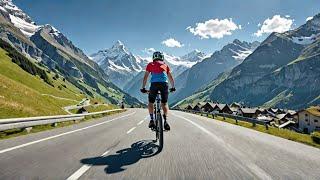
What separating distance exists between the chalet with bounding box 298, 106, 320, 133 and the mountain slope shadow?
9946 centimetres

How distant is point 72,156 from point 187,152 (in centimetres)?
306

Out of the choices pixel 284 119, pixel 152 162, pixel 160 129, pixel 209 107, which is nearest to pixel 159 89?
pixel 160 129

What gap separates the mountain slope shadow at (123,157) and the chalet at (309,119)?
9946 cm

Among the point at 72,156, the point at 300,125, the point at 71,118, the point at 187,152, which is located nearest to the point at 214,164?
the point at 187,152

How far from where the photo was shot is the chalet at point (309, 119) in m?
101

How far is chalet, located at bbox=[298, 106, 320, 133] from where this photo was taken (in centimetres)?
10090

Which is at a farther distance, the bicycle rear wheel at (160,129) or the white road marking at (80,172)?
the bicycle rear wheel at (160,129)

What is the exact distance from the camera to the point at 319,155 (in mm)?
9234

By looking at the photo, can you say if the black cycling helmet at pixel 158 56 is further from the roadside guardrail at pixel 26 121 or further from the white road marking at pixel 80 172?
the roadside guardrail at pixel 26 121

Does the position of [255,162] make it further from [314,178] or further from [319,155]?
[319,155]

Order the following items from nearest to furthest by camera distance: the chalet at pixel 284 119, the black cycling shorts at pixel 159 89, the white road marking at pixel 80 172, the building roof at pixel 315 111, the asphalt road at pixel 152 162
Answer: the white road marking at pixel 80 172 → the asphalt road at pixel 152 162 → the black cycling shorts at pixel 159 89 → the building roof at pixel 315 111 → the chalet at pixel 284 119

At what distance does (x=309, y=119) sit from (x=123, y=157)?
10820 cm

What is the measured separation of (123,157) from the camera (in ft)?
27.2

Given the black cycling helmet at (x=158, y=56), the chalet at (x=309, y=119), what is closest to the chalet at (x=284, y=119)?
the chalet at (x=309, y=119)
